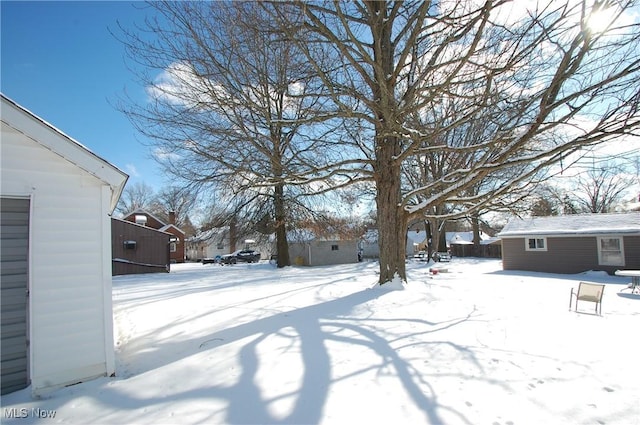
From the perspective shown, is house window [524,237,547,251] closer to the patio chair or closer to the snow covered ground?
the snow covered ground

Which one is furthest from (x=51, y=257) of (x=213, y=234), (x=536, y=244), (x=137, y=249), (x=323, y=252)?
(x=323, y=252)

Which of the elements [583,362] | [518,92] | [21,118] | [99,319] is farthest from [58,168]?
[518,92]

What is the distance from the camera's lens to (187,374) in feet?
13.5

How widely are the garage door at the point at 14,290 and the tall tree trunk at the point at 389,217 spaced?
8.12 meters

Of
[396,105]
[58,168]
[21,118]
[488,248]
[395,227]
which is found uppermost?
[396,105]

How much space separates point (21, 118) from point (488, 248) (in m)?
40.3

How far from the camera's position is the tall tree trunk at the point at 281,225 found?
19562 mm

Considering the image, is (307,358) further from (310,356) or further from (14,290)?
(14,290)

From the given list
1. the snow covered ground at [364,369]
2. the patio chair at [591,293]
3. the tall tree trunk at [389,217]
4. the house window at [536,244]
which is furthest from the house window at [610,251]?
the tall tree trunk at [389,217]

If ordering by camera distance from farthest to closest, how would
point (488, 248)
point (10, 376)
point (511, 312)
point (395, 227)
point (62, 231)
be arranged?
point (488, 248)
point (395, 227)
point (511, 312)
point (62, 231)
point (10, 376)

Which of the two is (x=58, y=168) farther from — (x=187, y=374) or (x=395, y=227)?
(x=395, y=227)

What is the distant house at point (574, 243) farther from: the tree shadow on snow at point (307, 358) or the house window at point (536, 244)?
the tree shadow on snow at point (307, 358)

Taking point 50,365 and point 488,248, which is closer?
point 50,365

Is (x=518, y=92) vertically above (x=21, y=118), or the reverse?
(x=518, y=92)
